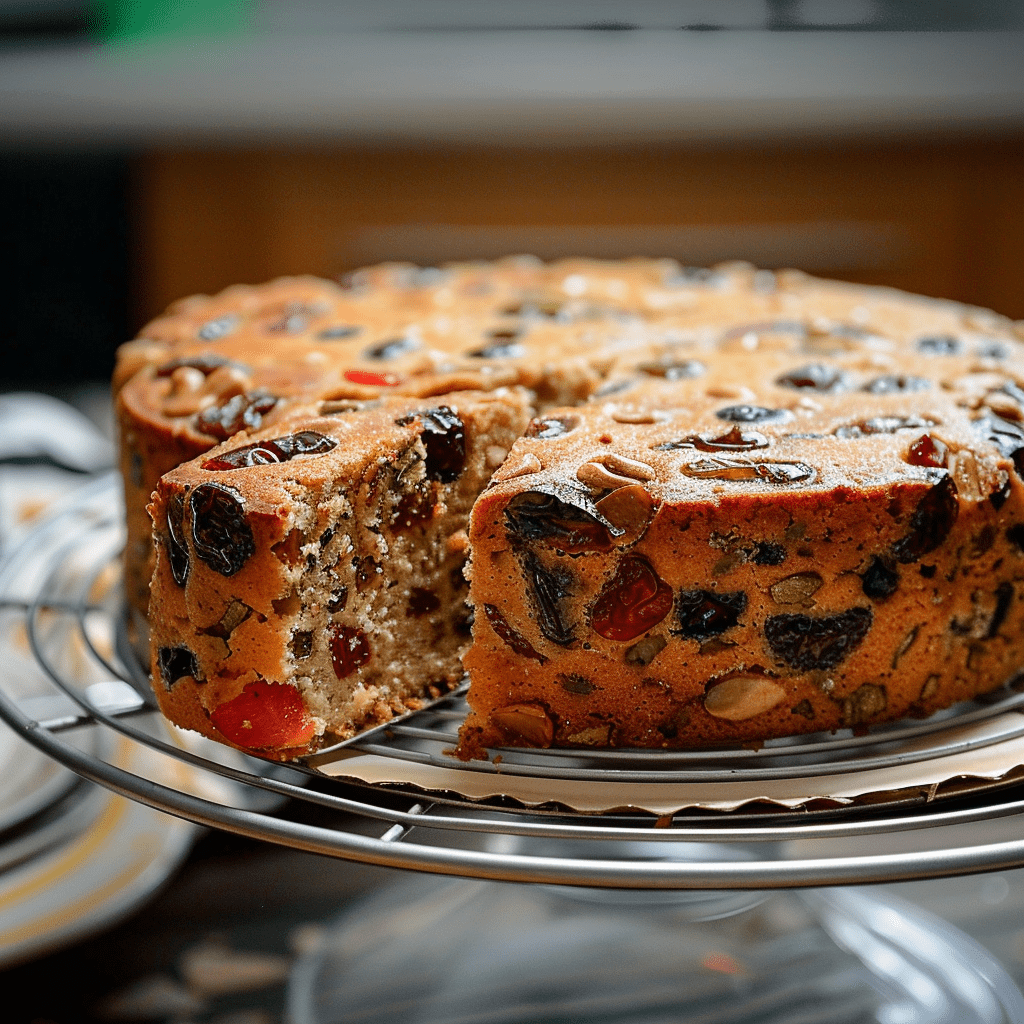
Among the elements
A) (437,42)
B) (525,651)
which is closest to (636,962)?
(525,651)

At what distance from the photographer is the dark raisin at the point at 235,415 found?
66.5 inches

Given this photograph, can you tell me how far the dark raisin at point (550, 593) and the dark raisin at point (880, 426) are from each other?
1.51 ft

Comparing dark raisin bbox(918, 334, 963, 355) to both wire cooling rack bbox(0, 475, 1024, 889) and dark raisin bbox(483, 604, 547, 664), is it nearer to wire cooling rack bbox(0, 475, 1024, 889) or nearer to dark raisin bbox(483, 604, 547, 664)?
wire cooling rack bbox(0, 475, 1024, 889)

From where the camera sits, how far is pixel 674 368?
6.18 ft

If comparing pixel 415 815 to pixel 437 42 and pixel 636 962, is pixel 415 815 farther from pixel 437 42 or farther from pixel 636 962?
pixel 437 42

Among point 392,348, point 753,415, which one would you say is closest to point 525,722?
point 753,415

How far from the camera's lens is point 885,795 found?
1.27m

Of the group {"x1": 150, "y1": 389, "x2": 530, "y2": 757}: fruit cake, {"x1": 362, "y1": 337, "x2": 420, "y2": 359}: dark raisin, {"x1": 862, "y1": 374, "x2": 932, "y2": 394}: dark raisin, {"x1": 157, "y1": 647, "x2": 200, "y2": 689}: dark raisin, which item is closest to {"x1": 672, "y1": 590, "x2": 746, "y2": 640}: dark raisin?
{"x1": 150, "y1": 389, "x2": 530, "y2": 757}: fruit cake

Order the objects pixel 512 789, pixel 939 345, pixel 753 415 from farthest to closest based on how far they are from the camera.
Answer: pixel 939 345
pixel 753 415
pixel 512 789

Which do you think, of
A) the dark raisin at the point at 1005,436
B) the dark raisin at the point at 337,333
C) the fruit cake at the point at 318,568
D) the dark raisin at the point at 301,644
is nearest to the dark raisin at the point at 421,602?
the fruit cake at the point at 318,568

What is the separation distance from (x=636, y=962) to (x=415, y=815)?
2.69 ft

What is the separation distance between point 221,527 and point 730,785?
66 cm

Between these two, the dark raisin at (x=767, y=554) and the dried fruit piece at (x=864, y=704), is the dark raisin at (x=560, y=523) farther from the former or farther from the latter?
the dried fruit piece at (x=864, y=704)

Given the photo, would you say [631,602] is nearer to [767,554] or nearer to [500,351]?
[767,554]
